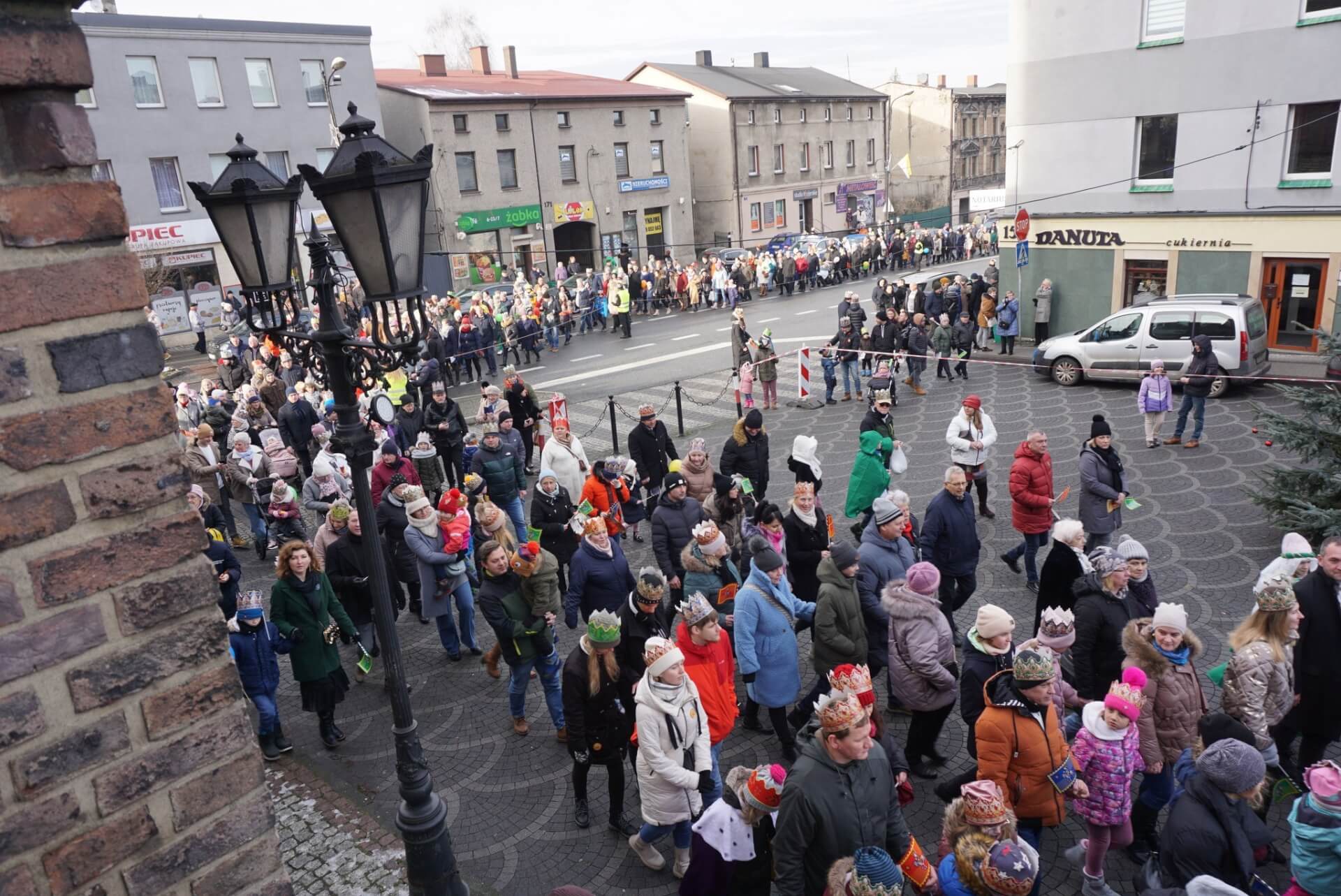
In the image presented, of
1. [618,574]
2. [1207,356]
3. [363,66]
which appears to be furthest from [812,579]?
[363,66]

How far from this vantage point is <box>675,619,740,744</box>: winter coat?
5.76m

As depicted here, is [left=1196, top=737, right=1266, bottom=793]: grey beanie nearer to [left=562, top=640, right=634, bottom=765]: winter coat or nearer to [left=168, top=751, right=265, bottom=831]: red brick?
[left=562, top=640, right=634, bottom=765]: winter coat

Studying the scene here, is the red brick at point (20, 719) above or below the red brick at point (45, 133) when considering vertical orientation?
below

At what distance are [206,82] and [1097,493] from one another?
33.9 metres

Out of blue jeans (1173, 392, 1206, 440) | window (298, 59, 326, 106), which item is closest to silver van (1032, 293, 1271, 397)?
blue jeans (1173, 392, 1206, 440)

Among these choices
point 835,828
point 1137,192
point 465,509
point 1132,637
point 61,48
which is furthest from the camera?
point 1137,192

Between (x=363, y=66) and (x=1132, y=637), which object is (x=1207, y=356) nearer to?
(x=1132, y=637)

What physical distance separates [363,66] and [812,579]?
34783 millimetres

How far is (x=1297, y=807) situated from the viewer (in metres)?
4.27

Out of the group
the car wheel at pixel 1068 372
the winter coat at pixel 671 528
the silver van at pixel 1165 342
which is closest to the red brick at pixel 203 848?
the winter coat at pixel 671 528

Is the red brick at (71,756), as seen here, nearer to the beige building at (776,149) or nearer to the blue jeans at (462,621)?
the blue jeans at (462,621)

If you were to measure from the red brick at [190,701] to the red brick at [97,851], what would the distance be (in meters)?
0.18

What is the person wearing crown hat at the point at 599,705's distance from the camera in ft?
18.6

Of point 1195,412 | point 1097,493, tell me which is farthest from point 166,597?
point 1195,412
